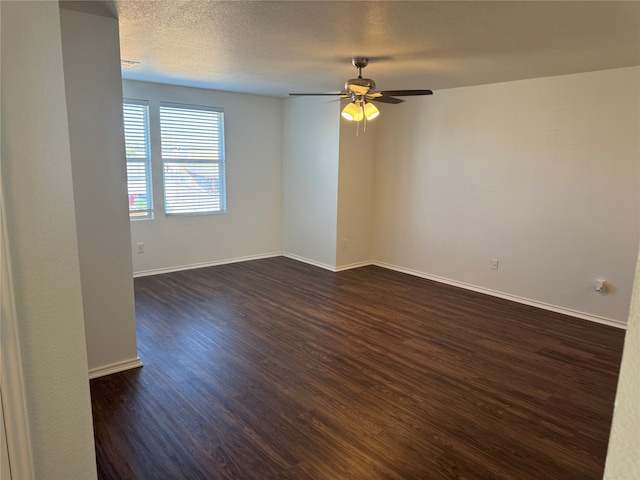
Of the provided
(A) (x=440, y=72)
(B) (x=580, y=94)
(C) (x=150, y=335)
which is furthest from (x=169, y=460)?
(B) (x=580, y=94)

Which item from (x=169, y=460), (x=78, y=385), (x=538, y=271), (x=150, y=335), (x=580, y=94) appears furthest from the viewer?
(x=538, y=271)

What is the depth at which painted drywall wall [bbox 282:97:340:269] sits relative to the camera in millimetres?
5703

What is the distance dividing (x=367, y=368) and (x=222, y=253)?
3.56 metres

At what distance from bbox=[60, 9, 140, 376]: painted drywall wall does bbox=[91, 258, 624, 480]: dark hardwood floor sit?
1.25ft

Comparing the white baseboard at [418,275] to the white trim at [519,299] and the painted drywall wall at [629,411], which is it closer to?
the white trim at [519,299]

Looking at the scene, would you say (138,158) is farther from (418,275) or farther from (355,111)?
(418,275)

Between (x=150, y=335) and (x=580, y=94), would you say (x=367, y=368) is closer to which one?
(x=150, y=335)

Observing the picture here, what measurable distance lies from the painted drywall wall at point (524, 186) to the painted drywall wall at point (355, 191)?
202 millimetres

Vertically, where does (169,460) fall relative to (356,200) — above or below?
below

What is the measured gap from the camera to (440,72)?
13.3 ft

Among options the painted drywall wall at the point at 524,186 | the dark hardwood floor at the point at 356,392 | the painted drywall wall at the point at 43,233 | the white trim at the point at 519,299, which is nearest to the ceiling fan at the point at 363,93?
the painted drywall wall at the point at 524,186

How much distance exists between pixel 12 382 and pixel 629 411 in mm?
1109

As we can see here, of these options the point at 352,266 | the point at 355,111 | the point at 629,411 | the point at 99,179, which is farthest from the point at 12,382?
the point at 352,266

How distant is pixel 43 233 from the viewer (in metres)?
0.91
